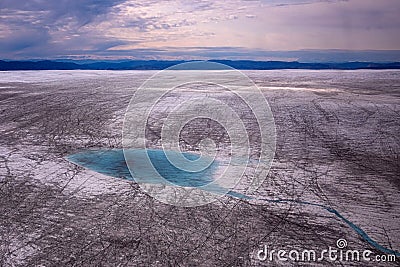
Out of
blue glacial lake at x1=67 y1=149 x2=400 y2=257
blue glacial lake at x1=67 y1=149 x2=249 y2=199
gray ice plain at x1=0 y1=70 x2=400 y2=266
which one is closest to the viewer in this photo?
gray ice plain at x1=0 y1=70 x2=400 y2=266

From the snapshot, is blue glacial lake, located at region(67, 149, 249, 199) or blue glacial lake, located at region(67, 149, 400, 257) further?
blue glacial lake, located at region(67, 149, 249, 199)

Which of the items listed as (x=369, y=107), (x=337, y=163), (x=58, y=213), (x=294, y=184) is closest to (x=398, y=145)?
(x=337, y=163)

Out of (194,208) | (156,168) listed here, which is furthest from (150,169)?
(194,208)

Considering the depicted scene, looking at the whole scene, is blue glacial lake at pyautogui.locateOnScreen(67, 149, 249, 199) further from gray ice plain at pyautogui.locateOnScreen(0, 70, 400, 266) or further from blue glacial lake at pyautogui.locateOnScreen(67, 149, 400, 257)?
gray ice plain at pyautogui.locateOnScreen(0, 70, 400, 266)

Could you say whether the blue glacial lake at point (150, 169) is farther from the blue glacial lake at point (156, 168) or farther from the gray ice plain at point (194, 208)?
the gray ice plain at point (194, 208)

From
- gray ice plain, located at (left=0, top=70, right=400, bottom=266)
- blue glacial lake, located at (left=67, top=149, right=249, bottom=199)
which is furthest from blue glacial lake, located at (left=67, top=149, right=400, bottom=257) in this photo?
gray ice plain, located at (left=0, top=70, right=400, bottom=266)

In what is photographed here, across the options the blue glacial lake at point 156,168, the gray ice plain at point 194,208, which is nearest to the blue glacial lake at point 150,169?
the blue glacial lake at point 156,168

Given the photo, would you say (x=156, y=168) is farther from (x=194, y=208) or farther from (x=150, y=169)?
(x=194, y=208)

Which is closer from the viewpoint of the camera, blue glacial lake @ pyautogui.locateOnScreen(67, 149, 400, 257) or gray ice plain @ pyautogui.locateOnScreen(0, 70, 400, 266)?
gray ice plain @ pyautogui.locateOnScreen(0, 70, 400, 266)

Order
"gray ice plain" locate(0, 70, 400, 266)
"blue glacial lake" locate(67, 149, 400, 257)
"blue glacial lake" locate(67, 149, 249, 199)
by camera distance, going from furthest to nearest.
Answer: "blue glacial lake" locate(67, 149, 249, 199)
"blue glacial lake" locate(67, 149, 400, 257)
"gray ice plain" locate(0, 70, 400, 266)
